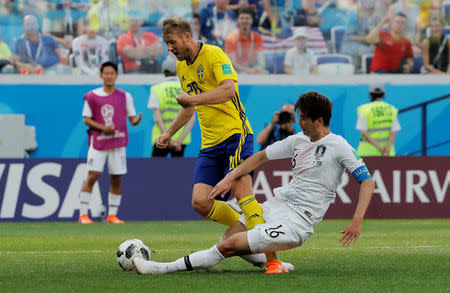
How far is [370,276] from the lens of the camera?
608 centimetres

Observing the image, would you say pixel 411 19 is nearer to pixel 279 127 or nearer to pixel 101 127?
pixel 279 127

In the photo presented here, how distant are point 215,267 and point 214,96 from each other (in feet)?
4.05

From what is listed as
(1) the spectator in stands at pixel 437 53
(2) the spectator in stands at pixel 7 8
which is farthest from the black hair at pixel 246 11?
(2) the spectator in stands at pixel 7 8

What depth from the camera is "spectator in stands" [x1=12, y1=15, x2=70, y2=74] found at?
661 inches

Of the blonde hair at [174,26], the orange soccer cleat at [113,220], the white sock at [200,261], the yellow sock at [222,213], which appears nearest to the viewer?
the white sock at [200,261]

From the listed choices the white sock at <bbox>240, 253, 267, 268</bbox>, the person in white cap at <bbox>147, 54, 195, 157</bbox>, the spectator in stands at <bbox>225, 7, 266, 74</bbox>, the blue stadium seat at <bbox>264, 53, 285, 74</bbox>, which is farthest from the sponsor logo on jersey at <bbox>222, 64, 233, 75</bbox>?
the blue stadium seat at <bbox>264, 53, 285, 74</bbox>

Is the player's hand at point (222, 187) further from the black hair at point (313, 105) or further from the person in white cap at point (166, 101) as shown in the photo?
the person in white cap at point (166, 101)

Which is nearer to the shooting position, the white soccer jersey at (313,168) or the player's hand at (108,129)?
the white soccer jersey at (313,168)

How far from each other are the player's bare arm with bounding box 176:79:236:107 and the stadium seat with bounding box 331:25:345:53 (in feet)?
37.4

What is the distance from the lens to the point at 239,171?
6145mm

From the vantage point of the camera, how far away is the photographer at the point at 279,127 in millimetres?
13914

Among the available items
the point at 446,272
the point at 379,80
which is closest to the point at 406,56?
the point at 379,80

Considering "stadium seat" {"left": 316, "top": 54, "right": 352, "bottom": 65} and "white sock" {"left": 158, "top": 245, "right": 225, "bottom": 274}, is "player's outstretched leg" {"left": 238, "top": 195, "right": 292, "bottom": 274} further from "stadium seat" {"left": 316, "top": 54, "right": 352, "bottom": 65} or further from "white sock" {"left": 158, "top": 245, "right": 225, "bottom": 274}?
"stadium seat" {"left": 316, "top": 54, "right": 352, "bottom": 65}

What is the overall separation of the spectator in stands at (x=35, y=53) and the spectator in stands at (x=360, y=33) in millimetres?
5541
